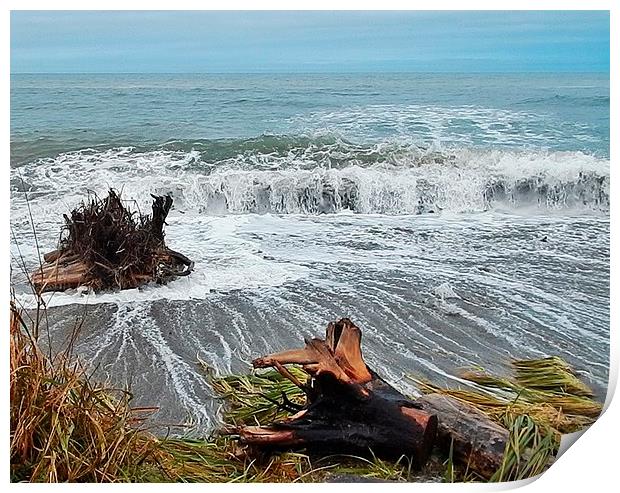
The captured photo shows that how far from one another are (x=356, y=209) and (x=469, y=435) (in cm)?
73

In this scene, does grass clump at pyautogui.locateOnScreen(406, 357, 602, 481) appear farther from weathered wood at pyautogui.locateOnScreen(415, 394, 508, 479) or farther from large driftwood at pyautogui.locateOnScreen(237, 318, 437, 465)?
large driftwood at pyautogui.locateOnScreen(237, 318, 437, 465)

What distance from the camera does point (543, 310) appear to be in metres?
2.71

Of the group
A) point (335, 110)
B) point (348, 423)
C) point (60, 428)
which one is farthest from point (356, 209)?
point (60, 428)

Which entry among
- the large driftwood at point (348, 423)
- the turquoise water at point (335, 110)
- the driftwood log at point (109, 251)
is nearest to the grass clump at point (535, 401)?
the large driftwood at point (348, 423)

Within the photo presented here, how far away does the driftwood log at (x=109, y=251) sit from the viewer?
2.62 metres

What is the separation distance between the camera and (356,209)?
2734mm

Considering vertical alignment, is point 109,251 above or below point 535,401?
above

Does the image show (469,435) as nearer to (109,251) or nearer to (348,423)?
(348,423)

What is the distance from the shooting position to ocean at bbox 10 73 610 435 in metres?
2.66

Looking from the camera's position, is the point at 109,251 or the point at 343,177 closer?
the point at 109,251

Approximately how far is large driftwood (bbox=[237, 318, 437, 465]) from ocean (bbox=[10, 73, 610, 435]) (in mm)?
148
